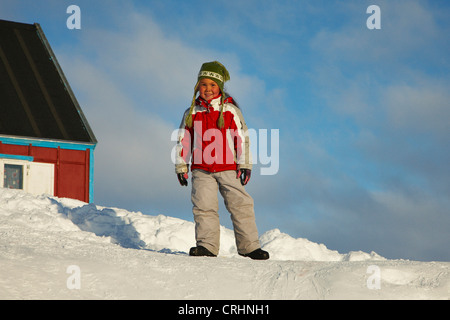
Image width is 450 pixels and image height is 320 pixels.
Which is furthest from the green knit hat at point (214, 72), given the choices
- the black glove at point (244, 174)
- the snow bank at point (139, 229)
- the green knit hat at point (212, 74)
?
the snow bank at point (139, 229)

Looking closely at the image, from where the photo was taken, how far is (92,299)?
3.51 meters

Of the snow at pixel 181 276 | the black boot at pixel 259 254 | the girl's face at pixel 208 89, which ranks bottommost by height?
the snow at pixel 181 276

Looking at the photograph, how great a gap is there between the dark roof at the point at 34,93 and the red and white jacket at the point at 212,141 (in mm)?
8915

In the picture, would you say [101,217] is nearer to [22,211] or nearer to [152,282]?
[22,211]

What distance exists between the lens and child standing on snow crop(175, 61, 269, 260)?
5520mm

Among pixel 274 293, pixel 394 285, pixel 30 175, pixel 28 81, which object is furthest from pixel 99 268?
pixel 28 81

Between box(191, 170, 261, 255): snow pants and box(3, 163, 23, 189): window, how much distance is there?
9017mm

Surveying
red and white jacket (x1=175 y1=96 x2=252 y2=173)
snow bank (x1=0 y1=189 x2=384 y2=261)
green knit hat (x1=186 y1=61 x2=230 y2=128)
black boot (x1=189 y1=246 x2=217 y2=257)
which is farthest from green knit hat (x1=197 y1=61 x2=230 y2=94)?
snow bank (x1=0 y1=189 x2=384 y2=261)

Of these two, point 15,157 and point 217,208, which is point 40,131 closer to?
point 15,157

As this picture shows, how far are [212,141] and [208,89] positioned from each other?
1.89ft

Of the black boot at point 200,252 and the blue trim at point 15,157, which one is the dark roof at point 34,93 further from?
the black boot at point 200,252

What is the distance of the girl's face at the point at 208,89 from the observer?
573 centimetres

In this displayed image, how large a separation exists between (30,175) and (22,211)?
20.2ft

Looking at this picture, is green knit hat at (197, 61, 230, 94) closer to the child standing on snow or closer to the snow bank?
the child standing on snow
